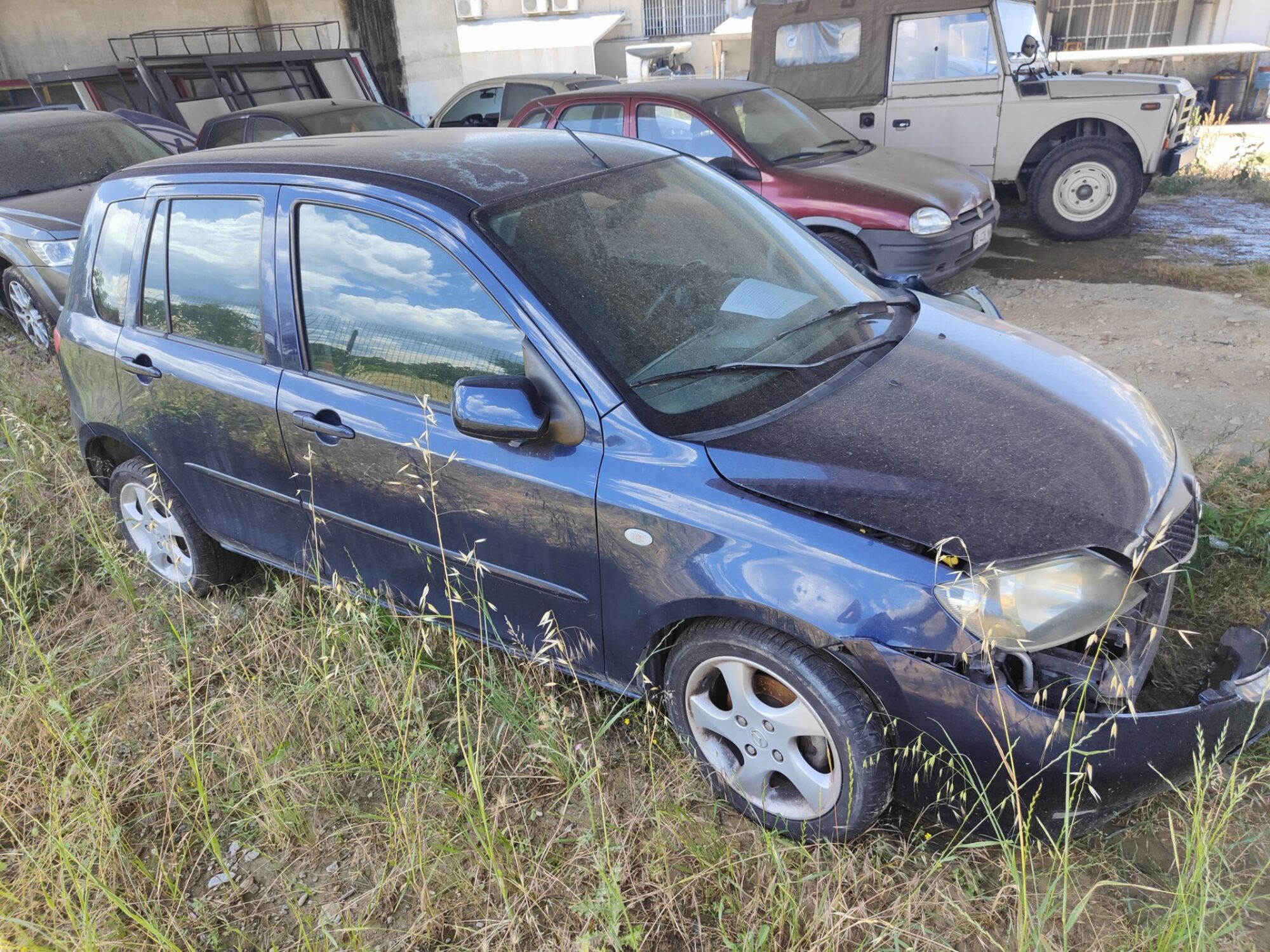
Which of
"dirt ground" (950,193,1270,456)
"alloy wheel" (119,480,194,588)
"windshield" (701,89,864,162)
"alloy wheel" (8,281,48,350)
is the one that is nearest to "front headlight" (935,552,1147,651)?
"dirt ground" (950,193,1270,456)

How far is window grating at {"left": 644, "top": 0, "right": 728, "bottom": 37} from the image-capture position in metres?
28.9

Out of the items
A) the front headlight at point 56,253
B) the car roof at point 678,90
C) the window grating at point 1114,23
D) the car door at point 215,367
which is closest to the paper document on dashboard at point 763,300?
the car door at point 215,367

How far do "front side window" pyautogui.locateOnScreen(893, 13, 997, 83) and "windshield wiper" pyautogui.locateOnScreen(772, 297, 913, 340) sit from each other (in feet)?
19.8

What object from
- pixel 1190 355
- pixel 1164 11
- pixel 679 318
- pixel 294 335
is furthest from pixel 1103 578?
pixel 1164 11

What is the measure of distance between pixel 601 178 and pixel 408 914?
87.9 inches

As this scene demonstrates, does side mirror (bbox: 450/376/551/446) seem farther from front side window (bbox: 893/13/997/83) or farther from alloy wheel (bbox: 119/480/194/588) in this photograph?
front side window (bbox: 893/13/997/83)

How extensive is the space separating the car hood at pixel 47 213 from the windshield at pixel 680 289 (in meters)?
4.85

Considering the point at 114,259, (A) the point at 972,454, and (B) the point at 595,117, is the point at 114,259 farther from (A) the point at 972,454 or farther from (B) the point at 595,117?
(B) the point at 595,117

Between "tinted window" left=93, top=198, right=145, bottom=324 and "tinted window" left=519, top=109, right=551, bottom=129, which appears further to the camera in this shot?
"tinted window" left=519, top=109, right=551, bottom=129

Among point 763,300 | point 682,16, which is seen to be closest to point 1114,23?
point 682,16

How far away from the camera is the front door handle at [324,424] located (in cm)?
269

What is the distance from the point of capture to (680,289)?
2.67 meters

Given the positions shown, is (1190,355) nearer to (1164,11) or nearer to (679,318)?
(679,318)

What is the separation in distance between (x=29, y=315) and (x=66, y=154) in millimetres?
1604
